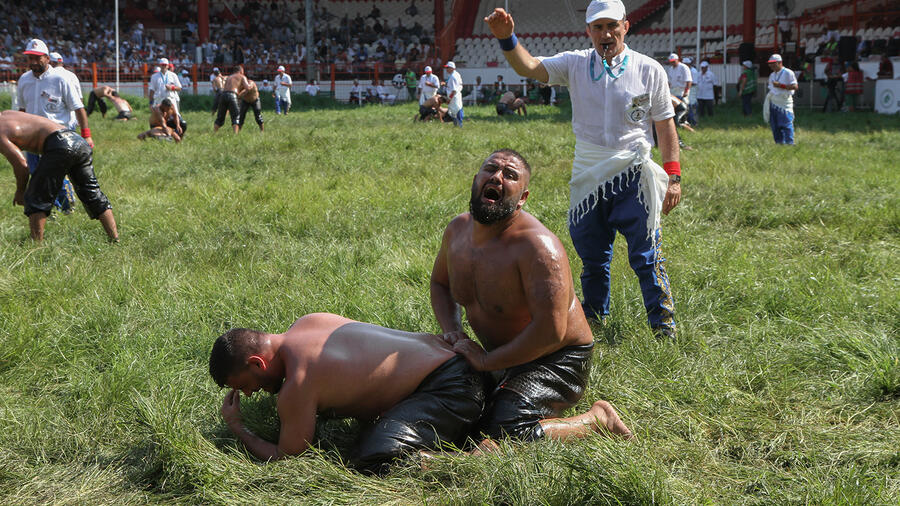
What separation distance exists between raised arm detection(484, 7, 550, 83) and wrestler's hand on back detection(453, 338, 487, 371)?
155 centimetres

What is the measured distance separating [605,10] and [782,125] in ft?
33.1

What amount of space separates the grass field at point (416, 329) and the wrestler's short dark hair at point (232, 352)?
10.1 inches

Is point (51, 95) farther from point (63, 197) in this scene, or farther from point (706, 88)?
point (706, 88)

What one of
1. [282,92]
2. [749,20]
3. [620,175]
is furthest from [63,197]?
[749,20]

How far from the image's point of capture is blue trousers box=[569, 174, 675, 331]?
4.29 meters

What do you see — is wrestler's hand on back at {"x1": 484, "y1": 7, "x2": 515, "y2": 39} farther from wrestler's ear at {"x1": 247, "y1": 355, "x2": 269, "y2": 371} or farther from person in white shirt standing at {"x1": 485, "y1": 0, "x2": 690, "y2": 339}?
wrestler's ear at {"x1": 247, "y1": 355, "x2": 269, "y2": 371}

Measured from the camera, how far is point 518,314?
10.7 feet

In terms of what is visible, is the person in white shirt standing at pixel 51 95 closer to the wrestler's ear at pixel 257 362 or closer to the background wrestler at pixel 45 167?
the background wrestler at pixel 45 167

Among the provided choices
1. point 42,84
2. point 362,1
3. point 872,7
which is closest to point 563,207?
point 42,84

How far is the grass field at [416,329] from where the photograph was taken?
287cm

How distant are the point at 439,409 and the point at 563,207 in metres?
4.93

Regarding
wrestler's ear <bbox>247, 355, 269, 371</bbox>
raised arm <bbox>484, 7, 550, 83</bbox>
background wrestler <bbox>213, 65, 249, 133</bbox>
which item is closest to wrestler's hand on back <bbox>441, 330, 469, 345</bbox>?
wrestler's ear <bbox>247, 355, 269, 371</bbox>

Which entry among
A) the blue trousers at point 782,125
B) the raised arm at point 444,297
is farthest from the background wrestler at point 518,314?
the blue trousers at point 782,125

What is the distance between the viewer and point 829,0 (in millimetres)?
36500
